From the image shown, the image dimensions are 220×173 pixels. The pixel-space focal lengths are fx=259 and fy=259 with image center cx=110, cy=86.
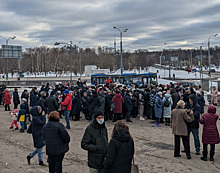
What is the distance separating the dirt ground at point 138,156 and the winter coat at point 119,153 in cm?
292

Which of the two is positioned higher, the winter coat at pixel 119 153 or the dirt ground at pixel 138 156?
the winter coat at pixel 119 153

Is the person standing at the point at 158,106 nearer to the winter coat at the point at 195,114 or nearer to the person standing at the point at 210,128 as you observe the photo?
the winter coat at the point at 195,114

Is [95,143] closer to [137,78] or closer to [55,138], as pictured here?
[55,138]

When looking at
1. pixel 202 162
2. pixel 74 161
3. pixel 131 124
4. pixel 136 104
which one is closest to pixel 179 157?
pixel 202 162

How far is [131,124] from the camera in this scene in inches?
513

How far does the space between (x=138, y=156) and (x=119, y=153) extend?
426cm

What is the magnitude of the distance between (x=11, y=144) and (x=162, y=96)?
23.9 ft

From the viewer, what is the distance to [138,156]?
316 inches

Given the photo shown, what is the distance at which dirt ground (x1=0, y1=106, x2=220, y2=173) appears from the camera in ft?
22.4

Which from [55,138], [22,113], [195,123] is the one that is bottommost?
[22,113]

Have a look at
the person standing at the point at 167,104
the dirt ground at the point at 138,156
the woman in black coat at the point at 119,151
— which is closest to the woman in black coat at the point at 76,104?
the dirt ground at the point at 138,156

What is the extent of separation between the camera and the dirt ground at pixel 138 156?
682cm

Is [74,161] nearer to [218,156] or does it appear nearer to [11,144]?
[11,144]

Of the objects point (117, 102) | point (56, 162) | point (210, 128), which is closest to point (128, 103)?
point (117, 102)
